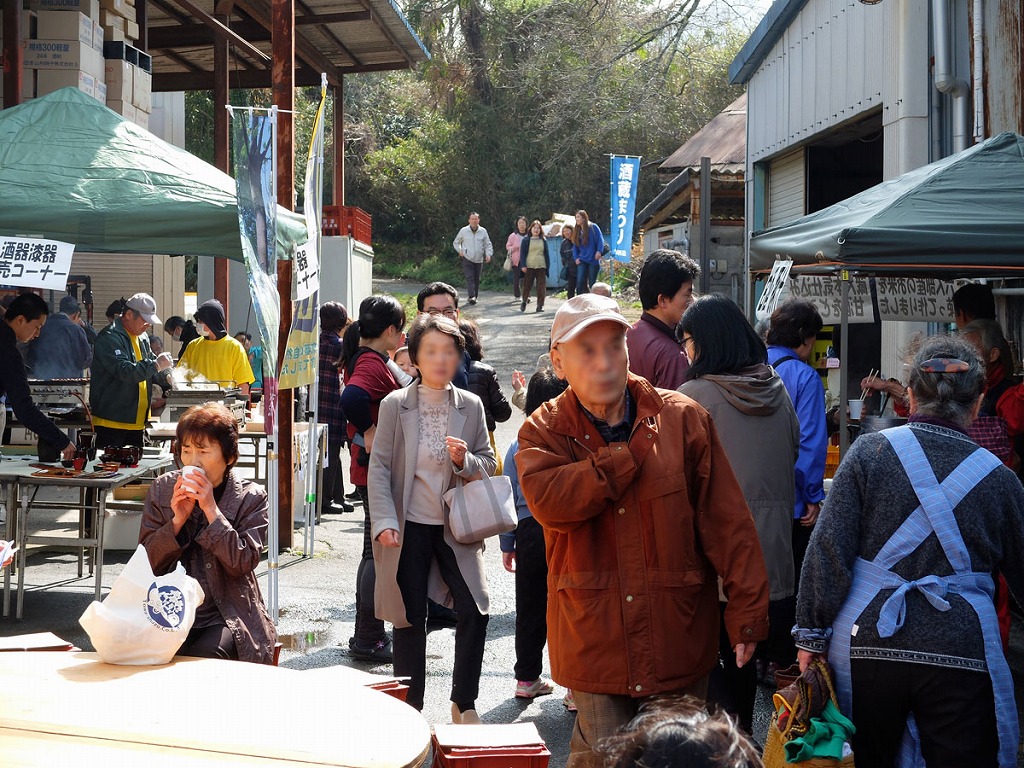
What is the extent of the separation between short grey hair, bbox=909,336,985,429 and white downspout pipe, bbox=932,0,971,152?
5743 millimetres

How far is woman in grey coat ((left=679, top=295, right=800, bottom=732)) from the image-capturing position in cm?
435

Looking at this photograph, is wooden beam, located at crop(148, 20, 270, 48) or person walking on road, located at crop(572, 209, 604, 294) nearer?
wooden beam, located at crop(148, 20, 270, 48)

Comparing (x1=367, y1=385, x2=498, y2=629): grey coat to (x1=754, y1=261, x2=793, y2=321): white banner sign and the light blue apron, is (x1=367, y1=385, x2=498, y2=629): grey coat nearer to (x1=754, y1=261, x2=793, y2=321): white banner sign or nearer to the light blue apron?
the light blue apron

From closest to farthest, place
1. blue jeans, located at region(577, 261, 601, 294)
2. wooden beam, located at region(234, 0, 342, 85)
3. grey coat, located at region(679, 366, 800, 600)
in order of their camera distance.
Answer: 1. grey coat, located at region(679, 366, 800, 600)
2. wooden beam, located at region(234, 0, 342, 85)
3. blue jeans, located at region(577, 261, 601, 294)

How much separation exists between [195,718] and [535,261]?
73.6 ft

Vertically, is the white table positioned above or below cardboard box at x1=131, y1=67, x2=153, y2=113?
below

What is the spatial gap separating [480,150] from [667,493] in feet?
110


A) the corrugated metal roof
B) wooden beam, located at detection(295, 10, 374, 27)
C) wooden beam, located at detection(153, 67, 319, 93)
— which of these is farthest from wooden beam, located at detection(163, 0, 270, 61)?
the corrugated metal roof

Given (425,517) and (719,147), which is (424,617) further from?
(719,147)

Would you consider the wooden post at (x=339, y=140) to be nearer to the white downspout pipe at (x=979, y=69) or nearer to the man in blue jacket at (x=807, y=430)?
the white downspout pipe at (x=979, y=69)

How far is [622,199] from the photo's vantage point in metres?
20.2

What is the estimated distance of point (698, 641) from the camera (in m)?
3.25

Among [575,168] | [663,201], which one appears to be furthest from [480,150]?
[663,201]

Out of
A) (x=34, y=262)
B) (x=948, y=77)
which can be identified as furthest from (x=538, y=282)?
(x=34, y=262)
